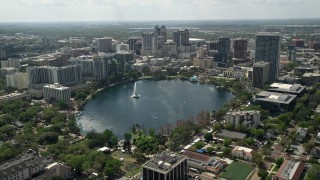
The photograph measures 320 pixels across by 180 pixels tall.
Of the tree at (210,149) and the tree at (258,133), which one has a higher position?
the tree at (258,133)

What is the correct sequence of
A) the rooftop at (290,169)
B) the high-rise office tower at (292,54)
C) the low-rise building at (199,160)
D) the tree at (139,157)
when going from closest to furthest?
the rooftop at (290,169)
the low-rise building at (199,160)
the tree at (139,157)
the high-rise office tower at (292,54)

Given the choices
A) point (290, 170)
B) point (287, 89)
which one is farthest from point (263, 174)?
point (287, 89)

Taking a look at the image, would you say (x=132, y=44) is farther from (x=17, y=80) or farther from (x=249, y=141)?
(x=249, y=141)

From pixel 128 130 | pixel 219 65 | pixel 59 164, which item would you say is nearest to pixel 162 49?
pixel 219 65

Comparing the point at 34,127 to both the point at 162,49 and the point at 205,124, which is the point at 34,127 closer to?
the point at 205,124

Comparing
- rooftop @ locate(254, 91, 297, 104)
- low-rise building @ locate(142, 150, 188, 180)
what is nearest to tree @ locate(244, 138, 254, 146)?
low-rise building @ locate(142, 150, 188, 180)

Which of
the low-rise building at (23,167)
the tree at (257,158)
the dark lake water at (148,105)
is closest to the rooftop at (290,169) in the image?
the tree at (257,158)

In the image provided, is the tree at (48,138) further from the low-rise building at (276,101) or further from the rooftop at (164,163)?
the low-rise building at (276,101)
